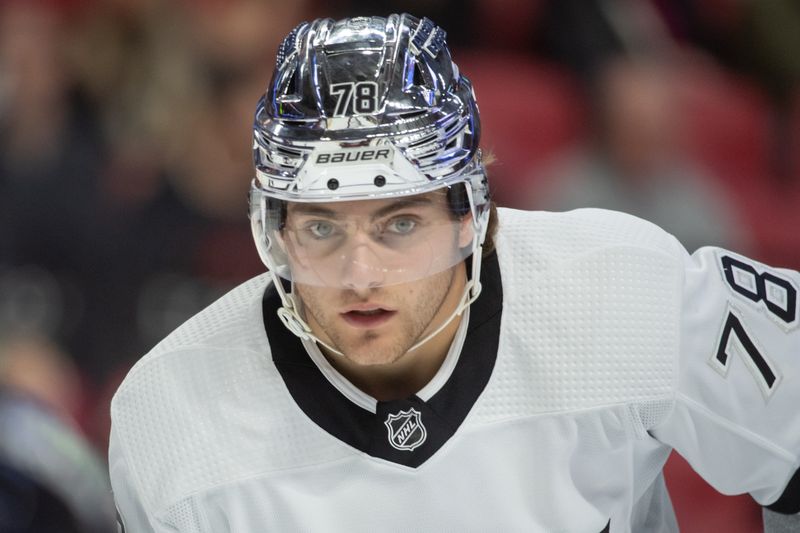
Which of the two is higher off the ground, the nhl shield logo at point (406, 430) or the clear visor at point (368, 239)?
the clear visor at point (368, 239)

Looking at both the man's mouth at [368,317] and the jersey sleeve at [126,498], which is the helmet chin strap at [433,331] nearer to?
the man's mouth at [368,317]

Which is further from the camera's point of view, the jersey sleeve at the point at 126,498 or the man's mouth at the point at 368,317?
the jersey sleeve at the point at 126,498

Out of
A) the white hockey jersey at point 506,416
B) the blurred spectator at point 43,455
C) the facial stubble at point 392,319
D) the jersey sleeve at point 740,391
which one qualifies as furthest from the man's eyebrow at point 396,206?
the blurred spectator at point 43,455

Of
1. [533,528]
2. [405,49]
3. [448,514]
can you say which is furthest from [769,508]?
[405,49]

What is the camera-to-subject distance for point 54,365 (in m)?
3.29

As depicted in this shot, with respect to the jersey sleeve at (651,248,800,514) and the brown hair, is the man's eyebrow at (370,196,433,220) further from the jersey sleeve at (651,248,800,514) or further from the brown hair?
the jersey sleeve at (651,248,800,514)

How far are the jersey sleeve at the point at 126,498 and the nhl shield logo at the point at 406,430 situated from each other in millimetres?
438

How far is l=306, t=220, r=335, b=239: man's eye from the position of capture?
6.40 feet

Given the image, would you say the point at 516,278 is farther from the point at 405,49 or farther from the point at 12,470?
the point at 12,470

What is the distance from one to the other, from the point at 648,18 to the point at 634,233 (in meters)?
1.58

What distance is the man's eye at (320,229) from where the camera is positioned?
6.40ft

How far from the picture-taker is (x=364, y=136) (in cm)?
187

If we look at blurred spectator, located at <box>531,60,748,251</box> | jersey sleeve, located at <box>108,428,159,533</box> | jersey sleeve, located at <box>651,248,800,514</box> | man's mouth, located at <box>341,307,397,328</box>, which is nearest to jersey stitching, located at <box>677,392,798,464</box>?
jersey sleeve, located at <box>651,248,800,514</box>

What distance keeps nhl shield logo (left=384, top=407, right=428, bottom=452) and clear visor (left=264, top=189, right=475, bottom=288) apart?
238 millimetres
